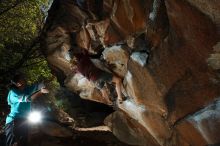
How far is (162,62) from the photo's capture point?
25.6 ft

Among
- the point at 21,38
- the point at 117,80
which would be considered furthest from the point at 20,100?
the point at 21,38

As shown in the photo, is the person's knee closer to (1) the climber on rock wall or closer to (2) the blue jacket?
(1) the climber on rock wall

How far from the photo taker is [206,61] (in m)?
6.60

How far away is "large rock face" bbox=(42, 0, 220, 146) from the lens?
255 inches

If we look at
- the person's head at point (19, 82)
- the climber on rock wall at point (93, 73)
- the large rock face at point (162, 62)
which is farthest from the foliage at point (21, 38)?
the person's head at point (19, 82)

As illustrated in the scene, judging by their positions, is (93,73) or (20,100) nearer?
(20,100)

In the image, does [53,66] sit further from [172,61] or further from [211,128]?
[211,128]

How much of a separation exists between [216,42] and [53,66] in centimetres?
1251

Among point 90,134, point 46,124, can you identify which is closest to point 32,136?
Result: point 46,124

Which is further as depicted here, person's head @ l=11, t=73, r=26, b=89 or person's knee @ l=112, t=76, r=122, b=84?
person's knee @ l=112, t=76, r=122, b=84

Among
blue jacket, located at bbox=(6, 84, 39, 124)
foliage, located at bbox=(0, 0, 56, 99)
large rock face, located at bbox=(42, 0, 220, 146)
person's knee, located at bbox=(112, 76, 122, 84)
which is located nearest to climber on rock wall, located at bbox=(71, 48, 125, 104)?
large rock face, located at bbox=(42, 0, 220, 146)

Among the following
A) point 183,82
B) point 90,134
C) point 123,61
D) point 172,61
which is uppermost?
point 123,61

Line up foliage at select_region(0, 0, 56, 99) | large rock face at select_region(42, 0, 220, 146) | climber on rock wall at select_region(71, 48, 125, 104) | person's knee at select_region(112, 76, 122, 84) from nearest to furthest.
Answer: large rock face at select_region(42, 0, 220, 146), person's knee at select_region(112, 76, 122, 84), climber on rock wall at select_region(71, 48, 125, 104), foliage at select_region(0, 0, 56, 99)

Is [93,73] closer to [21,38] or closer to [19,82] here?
[19,82]
